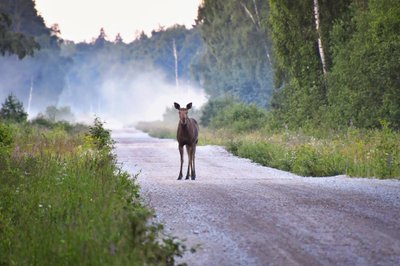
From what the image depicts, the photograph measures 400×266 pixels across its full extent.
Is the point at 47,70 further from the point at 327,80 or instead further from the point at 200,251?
the point at 200,251

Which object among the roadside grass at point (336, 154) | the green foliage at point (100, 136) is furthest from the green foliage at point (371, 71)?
the green foliage at point (100, 136)

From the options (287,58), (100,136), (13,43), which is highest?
(13,43)

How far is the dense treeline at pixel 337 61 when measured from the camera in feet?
91.2

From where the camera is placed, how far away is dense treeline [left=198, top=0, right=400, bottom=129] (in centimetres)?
2781

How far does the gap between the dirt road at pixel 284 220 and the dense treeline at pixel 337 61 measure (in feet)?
37.3

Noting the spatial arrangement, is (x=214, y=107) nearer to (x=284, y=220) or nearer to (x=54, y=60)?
(x=284, y=220)

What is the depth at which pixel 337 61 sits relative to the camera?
105 feet

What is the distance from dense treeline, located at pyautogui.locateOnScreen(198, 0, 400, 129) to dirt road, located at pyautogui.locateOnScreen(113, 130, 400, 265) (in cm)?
1136

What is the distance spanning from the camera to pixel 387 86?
27688 millimetres

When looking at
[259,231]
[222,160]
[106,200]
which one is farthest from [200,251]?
[222,160]

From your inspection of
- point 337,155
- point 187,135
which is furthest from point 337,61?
point 187,135

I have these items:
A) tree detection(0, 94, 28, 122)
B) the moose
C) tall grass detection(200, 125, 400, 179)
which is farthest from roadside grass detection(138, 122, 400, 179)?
tree detection(0, 94, 28, 122)

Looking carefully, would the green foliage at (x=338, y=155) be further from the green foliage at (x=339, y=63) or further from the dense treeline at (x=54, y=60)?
the dense treeline at (x=54, y=60)

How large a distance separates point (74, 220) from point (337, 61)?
24.5 m
